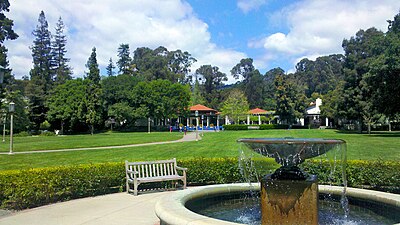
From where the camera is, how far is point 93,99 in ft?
201

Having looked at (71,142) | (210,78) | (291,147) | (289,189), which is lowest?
(71,142)

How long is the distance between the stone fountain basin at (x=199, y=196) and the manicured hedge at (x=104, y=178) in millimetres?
2200

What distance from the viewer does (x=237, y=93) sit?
82.4 metres

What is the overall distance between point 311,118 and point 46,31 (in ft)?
230

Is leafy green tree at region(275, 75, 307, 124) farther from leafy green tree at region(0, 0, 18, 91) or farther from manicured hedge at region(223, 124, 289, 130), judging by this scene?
leafy green tree at region(0, 0, 18, 91)

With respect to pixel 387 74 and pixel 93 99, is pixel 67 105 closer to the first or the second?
pixel 93 99

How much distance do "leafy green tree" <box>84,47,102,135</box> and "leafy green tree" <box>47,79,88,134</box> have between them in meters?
0.88

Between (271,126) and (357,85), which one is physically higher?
(357,85)

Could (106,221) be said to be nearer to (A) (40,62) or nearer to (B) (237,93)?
(B) (237,93)

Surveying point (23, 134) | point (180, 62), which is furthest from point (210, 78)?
point (23, 134)

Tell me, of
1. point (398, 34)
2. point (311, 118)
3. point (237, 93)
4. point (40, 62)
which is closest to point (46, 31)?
point (40, 62)

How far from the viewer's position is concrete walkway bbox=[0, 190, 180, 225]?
7059 mm

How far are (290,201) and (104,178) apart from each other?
6.30 metres

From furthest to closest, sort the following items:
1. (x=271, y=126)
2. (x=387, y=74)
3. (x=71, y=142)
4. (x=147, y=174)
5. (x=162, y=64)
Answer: (x=162, y=64)
(x=271, y=126)
(x=387, y=74)
(x=71, y=142)
(x=147, y=174)
